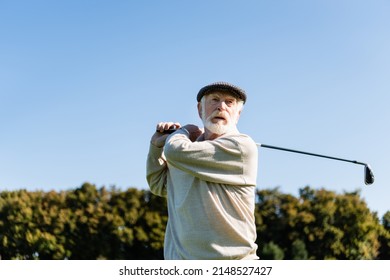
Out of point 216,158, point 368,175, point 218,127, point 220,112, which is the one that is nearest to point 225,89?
point 220,112

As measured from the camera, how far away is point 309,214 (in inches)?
1086

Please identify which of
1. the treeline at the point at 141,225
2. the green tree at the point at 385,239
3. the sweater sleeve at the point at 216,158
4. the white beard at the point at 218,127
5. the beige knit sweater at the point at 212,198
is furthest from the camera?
the green tree at the point at 385,239

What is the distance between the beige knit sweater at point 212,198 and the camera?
4.16 m

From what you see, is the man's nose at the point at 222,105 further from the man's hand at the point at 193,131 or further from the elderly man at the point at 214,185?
the man's hand at the point at 193,131

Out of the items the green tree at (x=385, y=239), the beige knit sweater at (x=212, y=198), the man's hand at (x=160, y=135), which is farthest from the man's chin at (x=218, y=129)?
the green tree at (x=385, y=239)

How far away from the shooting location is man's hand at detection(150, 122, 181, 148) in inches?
187

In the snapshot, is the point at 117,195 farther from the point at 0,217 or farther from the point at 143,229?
the point at 0,217

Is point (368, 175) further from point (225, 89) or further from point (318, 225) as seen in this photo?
point (318, 225)

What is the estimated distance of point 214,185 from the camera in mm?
4316

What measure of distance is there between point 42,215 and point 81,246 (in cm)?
267

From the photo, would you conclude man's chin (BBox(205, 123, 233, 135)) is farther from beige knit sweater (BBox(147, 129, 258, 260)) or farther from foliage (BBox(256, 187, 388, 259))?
foliage (BBox(256, 187, 388, 259))

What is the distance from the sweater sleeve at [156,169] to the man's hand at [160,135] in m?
0.05

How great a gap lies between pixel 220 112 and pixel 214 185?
0.66 m

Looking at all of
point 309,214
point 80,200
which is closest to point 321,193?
point 309,214
